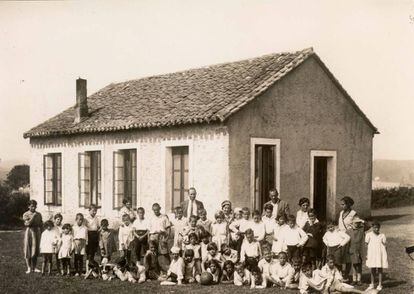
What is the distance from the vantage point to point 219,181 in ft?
37.2

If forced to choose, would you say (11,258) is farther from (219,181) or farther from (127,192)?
(219,181)

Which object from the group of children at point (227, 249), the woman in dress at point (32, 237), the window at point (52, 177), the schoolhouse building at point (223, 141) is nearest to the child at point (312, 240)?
the group of children at point (227, 249)

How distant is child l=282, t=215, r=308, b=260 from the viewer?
877cm

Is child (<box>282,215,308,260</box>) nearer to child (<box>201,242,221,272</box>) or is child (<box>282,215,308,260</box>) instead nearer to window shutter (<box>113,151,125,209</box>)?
child (<box>201,242,221,272</box>)

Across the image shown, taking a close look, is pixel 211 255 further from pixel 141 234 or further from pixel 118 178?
pixel 118 178

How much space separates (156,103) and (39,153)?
4768mm

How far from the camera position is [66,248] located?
9797 mm

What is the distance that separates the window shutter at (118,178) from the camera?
14.2m

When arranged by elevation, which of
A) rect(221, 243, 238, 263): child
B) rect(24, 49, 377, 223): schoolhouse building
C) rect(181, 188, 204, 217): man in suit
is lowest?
rect(221, 243, 238, 263): child

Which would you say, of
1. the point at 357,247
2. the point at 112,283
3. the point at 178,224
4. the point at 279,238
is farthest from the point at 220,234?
the point at 357,247

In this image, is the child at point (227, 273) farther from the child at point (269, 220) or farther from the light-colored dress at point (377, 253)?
the light-colored dress at point (377, 253)

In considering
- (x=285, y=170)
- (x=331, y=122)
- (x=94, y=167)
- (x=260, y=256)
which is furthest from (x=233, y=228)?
(x=94, y=167)

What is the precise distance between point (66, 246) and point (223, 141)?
365cm

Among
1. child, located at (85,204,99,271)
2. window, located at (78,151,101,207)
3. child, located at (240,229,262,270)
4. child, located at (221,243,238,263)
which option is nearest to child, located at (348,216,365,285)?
child, located at (240,229,262,270)
